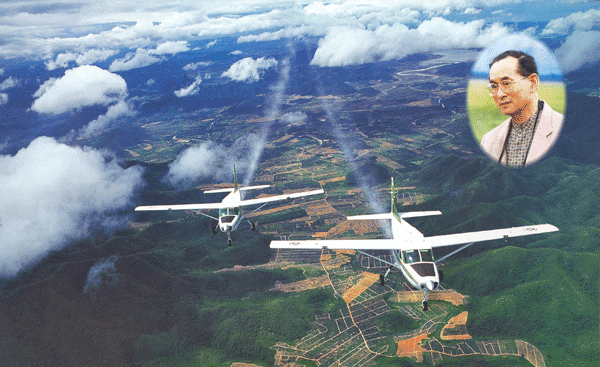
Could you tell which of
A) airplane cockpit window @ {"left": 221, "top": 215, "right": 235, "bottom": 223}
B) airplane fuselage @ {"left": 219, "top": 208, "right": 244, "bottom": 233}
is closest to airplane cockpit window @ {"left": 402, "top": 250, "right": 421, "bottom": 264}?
airplane fuselage @ {"left": 219, "top": 208, "right": 244, "bottom": 233}

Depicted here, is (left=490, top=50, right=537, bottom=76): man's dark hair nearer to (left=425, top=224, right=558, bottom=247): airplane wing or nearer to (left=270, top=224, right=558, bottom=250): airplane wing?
(left=270, top=224, right=558, bottom=250): airplane wing

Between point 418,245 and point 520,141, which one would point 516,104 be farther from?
point 418,245

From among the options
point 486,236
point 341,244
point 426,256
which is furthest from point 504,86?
point 341,244

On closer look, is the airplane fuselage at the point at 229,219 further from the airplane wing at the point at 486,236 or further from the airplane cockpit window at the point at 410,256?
the airplane wing at the point at 486,236

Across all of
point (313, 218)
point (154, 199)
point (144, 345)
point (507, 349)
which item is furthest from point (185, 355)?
point (154, 199)

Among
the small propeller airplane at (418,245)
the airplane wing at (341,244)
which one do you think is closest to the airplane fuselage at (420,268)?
the small propeller airplane at (418,245)

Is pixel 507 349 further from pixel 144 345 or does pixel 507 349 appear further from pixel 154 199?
pixel 154 199
